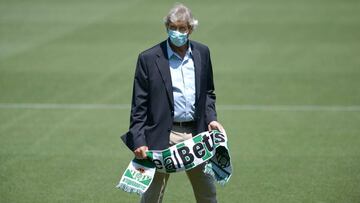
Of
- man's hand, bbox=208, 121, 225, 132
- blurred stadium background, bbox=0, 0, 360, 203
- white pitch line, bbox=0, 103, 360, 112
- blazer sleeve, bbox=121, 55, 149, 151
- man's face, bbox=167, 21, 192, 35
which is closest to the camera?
man's face, bbox=167, 21, 192, 35

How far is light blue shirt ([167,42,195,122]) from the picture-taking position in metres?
6.80

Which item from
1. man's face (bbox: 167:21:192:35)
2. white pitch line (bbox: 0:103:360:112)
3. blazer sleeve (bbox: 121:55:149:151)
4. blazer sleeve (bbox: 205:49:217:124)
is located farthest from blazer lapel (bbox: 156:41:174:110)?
white pitch line (bbox: 0:103:360:112)

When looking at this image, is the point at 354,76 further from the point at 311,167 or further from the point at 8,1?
the point at 8,1

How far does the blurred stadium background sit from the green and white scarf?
2054 millimetres

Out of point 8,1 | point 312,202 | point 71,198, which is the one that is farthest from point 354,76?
point 8,1

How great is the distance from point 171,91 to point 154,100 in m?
0.18

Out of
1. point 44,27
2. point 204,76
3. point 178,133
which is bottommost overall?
point 44,27

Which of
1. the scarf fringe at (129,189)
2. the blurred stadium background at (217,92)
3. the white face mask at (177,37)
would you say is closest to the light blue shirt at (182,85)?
the white face mask at (177,37)

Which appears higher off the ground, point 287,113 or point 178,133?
point 178,133

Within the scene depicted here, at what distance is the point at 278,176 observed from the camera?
9594 mm

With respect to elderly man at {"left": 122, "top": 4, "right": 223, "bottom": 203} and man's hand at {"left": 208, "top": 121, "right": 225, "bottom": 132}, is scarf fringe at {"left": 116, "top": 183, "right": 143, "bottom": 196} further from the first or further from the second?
man's hand at {"left": 208, "top": 121, "right": 225, "bottom": 132}

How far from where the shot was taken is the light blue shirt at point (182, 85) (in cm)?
680

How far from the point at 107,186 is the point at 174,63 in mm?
2948

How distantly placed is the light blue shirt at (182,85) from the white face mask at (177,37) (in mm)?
151
